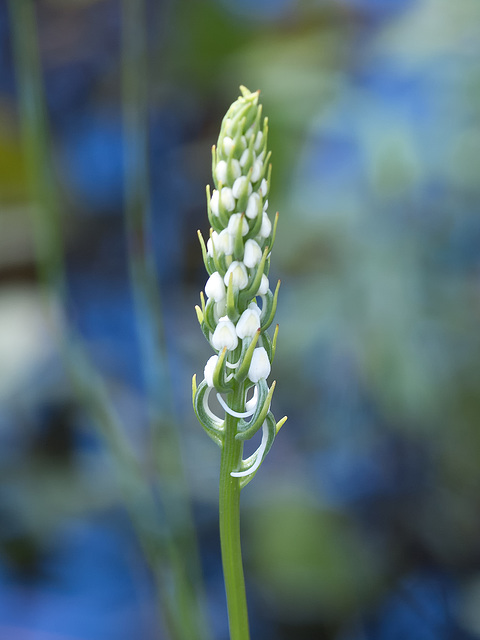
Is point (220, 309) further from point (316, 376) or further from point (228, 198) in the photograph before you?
point (316, 376)

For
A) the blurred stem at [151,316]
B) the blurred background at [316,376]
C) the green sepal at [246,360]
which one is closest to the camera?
the green sepal at [246,360]

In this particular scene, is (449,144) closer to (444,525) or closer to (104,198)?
(444,525)

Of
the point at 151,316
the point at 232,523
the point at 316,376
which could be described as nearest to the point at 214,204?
the point at 232,523

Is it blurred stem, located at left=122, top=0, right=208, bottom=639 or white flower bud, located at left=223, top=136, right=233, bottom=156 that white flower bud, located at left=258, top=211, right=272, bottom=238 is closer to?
white flower bud, located at left=223, top=136, right=233, bottom=156

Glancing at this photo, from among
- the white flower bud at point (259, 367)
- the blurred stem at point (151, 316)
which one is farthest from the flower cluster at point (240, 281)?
the blurred stem at point (151, 316)

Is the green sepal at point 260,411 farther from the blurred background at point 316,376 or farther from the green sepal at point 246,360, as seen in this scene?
the blurred background at point 316,376

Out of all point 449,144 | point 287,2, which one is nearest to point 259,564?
point 449,144

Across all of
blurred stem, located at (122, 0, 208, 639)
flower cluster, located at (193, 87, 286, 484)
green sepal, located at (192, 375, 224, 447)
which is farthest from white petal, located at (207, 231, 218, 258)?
blurred stem, located at (122, 0, 208, 639)
